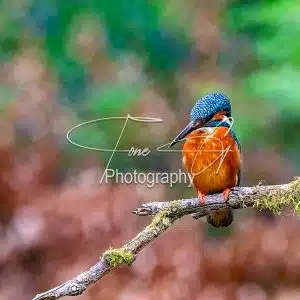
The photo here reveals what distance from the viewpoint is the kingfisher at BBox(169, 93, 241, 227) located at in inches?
55.8

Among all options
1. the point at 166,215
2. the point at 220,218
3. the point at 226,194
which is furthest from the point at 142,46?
the point at 166,215

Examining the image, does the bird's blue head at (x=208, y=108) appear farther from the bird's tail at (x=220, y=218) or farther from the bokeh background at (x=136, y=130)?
the bokeh background at (x=136, y=130)

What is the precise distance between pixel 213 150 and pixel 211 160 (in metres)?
0.02

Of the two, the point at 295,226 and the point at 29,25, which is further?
the point at 29,25

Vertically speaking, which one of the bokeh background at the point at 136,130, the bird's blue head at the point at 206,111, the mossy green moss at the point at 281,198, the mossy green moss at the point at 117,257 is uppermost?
the bird's blue head at the point at 206,111

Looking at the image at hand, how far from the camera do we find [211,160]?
1500 millimetres

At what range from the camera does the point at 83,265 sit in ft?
10.2

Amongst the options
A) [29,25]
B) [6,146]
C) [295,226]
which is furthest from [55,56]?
[295,226]

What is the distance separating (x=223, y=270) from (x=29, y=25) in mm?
1856

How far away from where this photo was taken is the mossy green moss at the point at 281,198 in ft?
4.21

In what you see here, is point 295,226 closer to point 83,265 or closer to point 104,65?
point 83,265

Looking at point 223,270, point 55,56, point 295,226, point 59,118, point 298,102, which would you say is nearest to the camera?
point 298,102

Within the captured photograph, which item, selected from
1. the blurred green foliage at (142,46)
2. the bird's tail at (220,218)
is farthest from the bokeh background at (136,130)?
the bird's tail at (220,218)

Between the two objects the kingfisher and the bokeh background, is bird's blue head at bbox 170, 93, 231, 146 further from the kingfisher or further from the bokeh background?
the bokeh background
